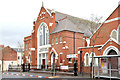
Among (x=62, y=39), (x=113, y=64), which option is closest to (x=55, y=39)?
(x=62, y=39)

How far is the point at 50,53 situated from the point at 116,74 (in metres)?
21.9

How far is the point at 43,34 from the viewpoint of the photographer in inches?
1614

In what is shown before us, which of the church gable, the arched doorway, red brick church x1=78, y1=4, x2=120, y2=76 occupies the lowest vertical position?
the arched doorway

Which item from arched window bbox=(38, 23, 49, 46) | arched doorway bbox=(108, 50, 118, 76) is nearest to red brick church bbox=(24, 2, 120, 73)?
arched window bbox=(38, 23, 49, 46)

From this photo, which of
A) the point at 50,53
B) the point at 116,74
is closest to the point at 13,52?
the point at 50,53

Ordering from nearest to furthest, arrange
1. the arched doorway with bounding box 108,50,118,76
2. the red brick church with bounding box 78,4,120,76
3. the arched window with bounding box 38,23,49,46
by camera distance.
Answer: the arched doorway with bounding box 108,50,118,76 → the red brick church with bounding box 78,4,120,76 → the arched window with bounding box 38,23,49,46

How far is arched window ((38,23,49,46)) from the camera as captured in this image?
131 ft

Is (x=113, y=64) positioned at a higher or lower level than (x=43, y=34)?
lower

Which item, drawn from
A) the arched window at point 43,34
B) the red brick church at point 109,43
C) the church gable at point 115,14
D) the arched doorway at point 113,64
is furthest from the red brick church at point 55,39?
the arched doorway at point 113,64

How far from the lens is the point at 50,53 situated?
3678cm

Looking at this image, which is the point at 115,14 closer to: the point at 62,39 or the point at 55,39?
the point at 62,39

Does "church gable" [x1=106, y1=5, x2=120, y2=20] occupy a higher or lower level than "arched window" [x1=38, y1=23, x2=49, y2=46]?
higher

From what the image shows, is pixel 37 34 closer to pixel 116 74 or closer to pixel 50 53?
pixel 50 53

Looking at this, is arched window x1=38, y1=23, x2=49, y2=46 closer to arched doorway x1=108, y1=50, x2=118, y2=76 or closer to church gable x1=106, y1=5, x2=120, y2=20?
church gable x1=106, y1=5, x2=120, y2=20
